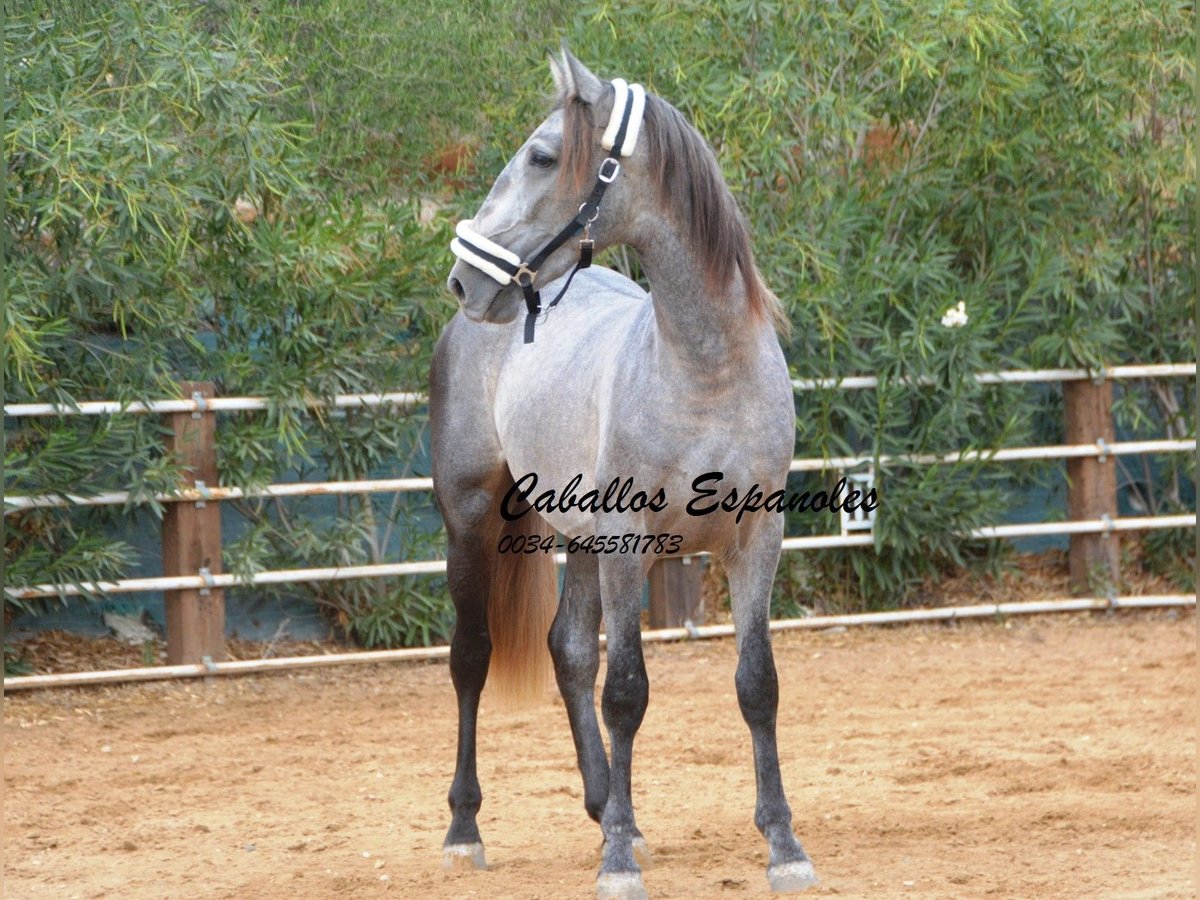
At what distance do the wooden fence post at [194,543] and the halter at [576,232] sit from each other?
317cm

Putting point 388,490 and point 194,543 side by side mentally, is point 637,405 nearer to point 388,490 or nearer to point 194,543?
point 388,490

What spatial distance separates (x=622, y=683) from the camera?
315 centimetres

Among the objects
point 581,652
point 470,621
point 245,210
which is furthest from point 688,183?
point 245,210

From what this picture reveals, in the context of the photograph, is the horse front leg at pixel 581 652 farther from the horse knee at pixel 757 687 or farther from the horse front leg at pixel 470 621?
the horse knee at pixel 757 687

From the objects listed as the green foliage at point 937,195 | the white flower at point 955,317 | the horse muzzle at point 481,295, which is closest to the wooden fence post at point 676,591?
the green foliage at point 937,195

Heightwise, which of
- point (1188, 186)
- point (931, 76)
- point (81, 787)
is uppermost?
point (931, 76)

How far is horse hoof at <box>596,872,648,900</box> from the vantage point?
9.85ft

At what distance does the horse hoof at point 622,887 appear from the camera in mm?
3002

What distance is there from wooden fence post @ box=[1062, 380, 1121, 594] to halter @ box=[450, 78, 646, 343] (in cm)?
462

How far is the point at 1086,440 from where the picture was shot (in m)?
6.90

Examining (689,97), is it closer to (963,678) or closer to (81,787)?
(963,678)

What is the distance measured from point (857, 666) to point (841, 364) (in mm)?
1495

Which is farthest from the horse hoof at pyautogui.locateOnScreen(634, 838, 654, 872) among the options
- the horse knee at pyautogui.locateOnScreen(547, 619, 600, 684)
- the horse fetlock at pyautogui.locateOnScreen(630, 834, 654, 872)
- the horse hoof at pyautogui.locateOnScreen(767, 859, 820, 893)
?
the horse knee at pyautogui.locateOnScreen(547, 619, 600, 684)

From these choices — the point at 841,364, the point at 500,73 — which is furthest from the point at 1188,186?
the point at 500,73
